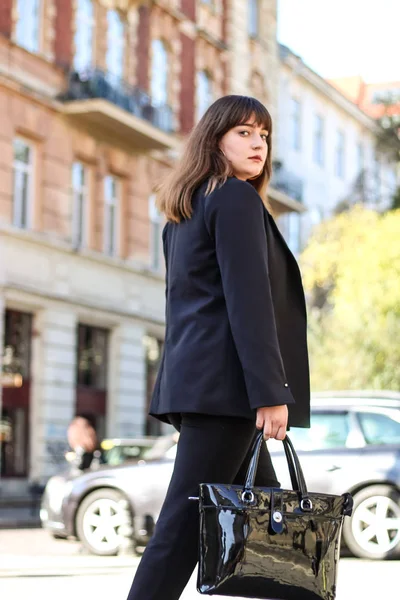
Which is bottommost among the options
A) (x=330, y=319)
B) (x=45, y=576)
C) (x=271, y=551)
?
(x=45, y=576)

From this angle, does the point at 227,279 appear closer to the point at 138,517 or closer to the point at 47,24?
the point at 138,517

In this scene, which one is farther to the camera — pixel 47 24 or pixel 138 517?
pixel 47 24

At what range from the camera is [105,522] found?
12.5 metres

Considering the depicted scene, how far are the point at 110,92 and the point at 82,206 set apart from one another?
2.53m

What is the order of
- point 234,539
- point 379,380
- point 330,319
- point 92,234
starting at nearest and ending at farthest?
point 234,539 < point 92,234 < point 379,380 < point 330,319

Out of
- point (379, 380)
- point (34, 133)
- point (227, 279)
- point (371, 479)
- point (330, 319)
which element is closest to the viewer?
point (227, 279)

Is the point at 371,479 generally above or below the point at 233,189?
below

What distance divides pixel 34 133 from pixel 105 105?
1.66 metres

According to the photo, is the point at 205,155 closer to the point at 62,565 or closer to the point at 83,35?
the point at 62,565

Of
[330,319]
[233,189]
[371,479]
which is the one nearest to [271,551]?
[233,189]

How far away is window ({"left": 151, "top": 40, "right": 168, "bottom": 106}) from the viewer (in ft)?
103

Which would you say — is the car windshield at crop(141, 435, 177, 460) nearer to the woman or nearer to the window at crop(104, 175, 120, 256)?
the woman

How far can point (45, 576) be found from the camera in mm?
9391

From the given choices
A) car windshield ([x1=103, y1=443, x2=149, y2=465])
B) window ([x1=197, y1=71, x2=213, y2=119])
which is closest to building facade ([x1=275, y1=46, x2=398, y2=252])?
window ([x1=197, y1=71, x2=213, y2=119])
